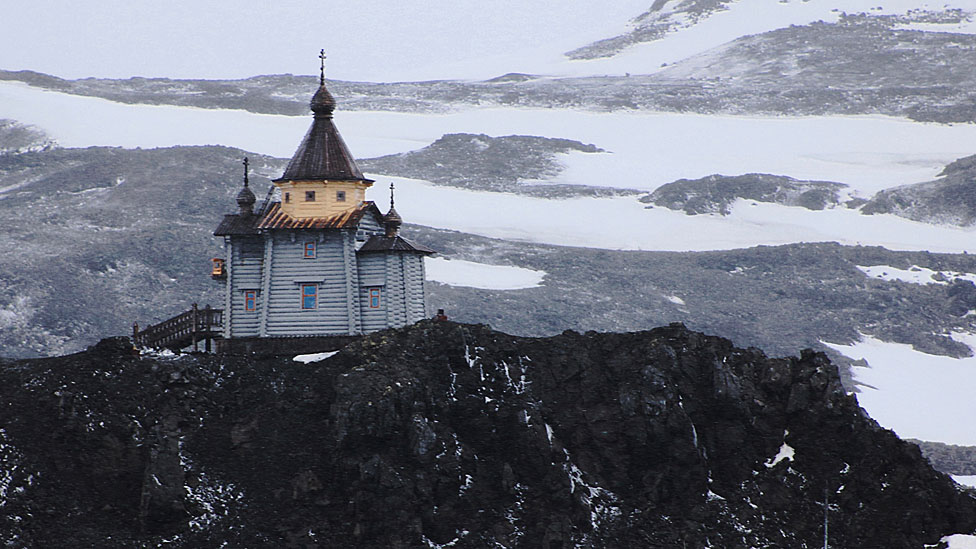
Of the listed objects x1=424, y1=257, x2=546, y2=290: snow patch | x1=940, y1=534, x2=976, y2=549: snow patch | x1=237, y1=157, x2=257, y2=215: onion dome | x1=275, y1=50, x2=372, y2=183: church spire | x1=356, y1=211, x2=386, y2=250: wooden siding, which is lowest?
x1=424, y1=257, x2=546, y2=290: snow patch

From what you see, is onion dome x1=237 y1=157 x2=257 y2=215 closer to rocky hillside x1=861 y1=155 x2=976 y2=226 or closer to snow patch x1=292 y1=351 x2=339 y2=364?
snow patch x1=292 y1=351 x2=339 y2=364

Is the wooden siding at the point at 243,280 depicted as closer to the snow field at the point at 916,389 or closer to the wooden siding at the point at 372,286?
the wooden siding at the point at 372,286

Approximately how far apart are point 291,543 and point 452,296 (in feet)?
249

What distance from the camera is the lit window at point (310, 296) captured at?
54.2 m

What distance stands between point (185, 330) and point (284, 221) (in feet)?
21.1

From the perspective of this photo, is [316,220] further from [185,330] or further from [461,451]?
[461,451]

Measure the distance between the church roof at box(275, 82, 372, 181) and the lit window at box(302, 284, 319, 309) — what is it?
4.49m

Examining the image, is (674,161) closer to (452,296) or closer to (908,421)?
(452,296)

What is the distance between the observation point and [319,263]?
54.5m

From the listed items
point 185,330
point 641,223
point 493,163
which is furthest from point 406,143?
point 185,330

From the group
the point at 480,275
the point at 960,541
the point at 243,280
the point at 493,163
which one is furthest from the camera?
the point at 493,163

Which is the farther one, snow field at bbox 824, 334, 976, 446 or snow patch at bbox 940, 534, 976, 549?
snow field at bbox 824, 334, 976, 446

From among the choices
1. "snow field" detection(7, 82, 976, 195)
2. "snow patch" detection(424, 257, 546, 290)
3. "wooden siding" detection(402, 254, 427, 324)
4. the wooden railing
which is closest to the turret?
"wooden siding" detection(402, 254, 427, 324)

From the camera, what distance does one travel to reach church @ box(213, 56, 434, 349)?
54125 mm
